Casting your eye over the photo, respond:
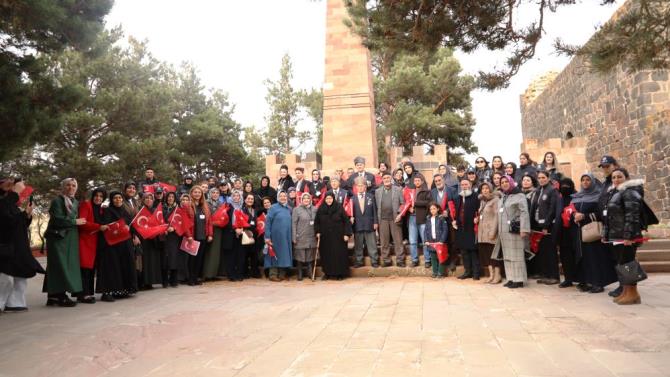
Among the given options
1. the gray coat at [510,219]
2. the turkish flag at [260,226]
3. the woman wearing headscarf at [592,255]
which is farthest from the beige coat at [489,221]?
the turkish flag at [260,226]

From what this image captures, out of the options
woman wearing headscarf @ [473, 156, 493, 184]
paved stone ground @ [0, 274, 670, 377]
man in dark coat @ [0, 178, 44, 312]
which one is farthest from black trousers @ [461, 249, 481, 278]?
man in dark coat @ [0, 178, 44, 312]

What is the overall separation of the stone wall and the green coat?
9.64 metres

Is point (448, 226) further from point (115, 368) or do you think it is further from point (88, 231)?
point (115, 368)

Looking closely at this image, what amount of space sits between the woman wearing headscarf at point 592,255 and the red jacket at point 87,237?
246 inches

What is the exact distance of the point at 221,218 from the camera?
Result: 28.4 ft

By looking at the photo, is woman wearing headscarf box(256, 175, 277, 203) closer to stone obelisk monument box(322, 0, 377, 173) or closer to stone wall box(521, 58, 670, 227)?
stone obelisk monument box(322, 0, 377, 173)

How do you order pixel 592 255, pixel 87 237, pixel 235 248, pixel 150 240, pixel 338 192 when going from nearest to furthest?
1. pixel 592 255
2. pixel 87 237
3. pixel 150 240
4. pixel 235 248
5. pixel 338 192

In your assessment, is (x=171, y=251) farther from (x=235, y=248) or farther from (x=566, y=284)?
(x=566, y=284)

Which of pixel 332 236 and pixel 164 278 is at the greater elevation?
pixel 332 236

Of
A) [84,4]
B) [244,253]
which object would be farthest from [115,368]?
[244,253]

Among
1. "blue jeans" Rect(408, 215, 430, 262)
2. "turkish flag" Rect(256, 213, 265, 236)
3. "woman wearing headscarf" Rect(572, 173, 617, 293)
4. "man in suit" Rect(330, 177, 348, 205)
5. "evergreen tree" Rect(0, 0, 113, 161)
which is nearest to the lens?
"evergreen tree" Rect(0, 0, 113, 161)

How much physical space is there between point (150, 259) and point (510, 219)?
5.50 meters

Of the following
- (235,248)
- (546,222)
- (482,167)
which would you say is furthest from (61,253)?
(482,167)

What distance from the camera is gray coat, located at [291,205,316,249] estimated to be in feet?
28.1
